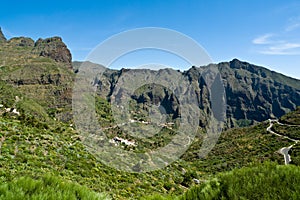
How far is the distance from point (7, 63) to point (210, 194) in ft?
689

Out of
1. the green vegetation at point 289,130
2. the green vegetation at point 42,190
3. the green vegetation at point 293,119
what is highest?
the green vegetation at point 42,190

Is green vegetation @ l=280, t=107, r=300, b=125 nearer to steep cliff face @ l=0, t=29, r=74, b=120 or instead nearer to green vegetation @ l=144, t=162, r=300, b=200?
steep cliff face @ l=0, t=29, r=74, b=120

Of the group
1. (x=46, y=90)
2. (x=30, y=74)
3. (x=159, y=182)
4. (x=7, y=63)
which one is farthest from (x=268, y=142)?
(x=7, y=63)

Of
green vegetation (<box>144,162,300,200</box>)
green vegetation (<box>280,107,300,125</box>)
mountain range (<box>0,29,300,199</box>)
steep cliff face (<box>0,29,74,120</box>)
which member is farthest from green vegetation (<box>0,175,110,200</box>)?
steep cliff face (<box>0,29,74,120</box>)

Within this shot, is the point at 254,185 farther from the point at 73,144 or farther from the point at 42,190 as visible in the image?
the point at 73,144

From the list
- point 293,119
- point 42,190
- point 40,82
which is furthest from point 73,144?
point 40,82

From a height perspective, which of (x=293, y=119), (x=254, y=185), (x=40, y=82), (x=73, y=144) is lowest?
(x=293, y=119)

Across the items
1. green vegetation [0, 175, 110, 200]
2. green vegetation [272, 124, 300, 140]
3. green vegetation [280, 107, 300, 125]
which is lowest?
green vegetation [272, 124, 300, 140]

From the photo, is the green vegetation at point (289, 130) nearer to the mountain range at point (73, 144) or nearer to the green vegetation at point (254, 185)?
the mountain range at point (73, 144)

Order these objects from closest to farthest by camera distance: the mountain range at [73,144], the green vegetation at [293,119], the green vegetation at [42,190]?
1. the green vegetation at [42,190]
2. the mountain range at [73,144]
3. the green vegetation at [293,119]

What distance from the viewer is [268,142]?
270ft

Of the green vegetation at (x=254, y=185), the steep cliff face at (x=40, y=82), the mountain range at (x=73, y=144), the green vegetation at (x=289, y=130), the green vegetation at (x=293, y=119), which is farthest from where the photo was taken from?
the steep cliff face at (x=40, y=82)

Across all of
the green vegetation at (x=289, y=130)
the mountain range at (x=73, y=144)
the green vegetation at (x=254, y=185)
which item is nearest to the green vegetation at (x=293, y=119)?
the mountain range at (x=73, y=144)

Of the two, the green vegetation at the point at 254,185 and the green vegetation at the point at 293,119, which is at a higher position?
the green vegetation at the point at 254,185
